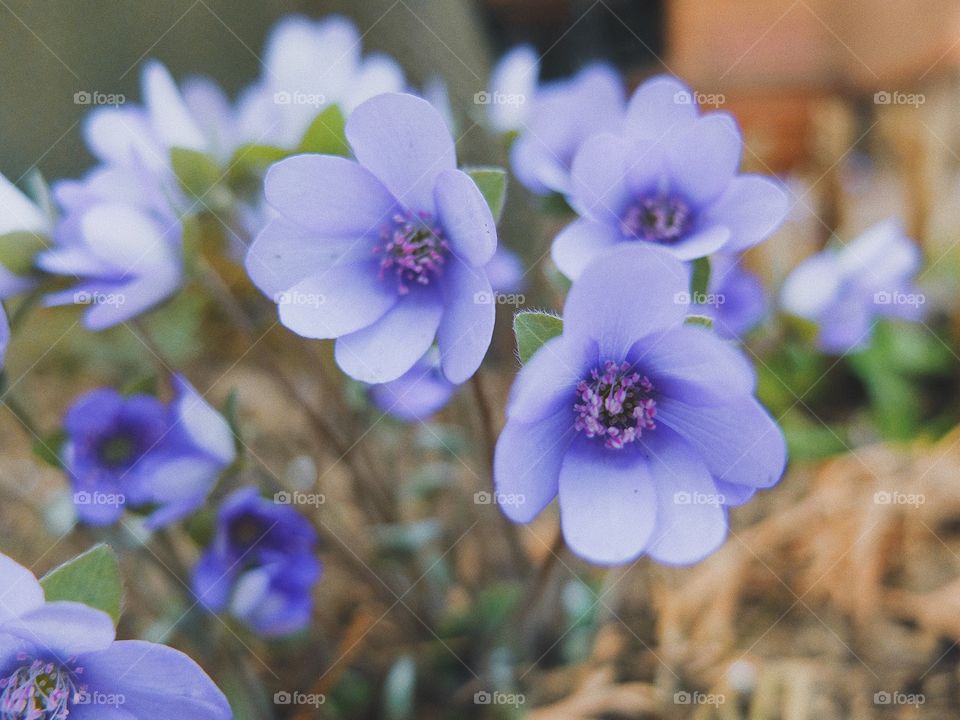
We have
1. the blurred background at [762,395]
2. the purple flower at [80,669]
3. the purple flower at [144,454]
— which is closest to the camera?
the purple flower at [80,669]

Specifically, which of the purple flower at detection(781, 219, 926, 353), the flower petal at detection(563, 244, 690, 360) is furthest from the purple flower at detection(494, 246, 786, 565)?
the purple flower at detection(781, 219, 926, 353)

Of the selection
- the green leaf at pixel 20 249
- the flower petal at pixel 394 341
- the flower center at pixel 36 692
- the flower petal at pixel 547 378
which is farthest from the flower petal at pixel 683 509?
the green leaf at pixel 20 249

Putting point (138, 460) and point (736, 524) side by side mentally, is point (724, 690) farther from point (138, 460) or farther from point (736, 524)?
point (138, 460)

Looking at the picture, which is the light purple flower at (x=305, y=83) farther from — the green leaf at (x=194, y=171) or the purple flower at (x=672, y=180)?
the purple flower at (x=672, y=180)

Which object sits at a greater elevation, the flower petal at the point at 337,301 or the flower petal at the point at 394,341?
the flower petal at the point at 337,301

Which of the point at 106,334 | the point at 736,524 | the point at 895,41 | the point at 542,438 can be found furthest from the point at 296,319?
the point at 895,41

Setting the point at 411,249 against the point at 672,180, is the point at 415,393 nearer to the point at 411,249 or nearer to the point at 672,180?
the point at 411,249
